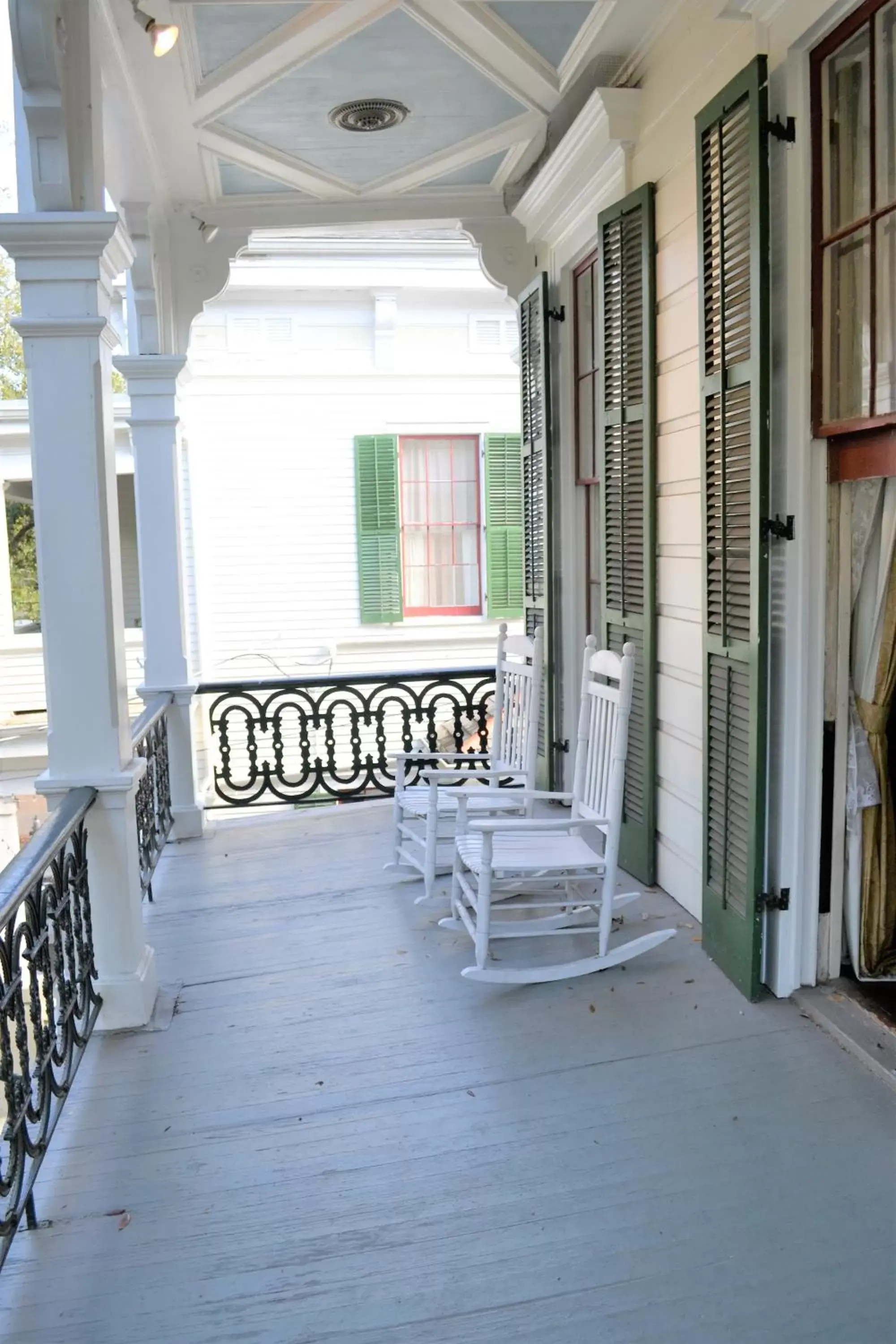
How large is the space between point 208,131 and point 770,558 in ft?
9.34

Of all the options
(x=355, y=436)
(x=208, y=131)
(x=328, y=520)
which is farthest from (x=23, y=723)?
(x=208, y=131)

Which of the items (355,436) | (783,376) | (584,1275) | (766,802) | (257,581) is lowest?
(584,1275)

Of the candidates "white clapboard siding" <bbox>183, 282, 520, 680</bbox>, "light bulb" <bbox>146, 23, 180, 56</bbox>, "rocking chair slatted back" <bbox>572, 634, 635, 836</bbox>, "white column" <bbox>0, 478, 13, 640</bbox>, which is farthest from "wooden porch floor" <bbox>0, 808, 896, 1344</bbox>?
"white column" <bbox>0, 478, 13, 640</bbox>

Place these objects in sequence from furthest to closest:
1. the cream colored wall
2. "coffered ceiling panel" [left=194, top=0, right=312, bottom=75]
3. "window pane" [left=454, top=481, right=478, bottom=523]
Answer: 1. "window pane" [left=454, top=481, right=478, bottom=523]
2. the cream colored wall
3. "coffered ceiling panel" [left=194, top=0, right=312, bottom=75]

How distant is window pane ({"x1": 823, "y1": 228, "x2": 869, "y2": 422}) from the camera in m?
2.60

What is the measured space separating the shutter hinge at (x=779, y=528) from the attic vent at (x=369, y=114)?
7.60 ft

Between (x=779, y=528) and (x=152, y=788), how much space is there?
2971 mm

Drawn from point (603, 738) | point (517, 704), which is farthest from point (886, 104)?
point (517, 704)

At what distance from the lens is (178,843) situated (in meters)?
5.20

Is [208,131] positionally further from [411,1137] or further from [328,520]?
[328,520]

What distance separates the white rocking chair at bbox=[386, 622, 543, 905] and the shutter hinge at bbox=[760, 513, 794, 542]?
4.44ft

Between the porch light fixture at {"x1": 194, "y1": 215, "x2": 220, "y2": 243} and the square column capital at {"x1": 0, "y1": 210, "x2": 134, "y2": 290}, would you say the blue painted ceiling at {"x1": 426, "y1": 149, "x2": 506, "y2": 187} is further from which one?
the square column capital at {"x1": 0, "y1": 210, "x2": 134, "y2": 290}

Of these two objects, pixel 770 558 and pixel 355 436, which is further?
pixel 355 436

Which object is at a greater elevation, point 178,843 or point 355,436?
point 355,436
